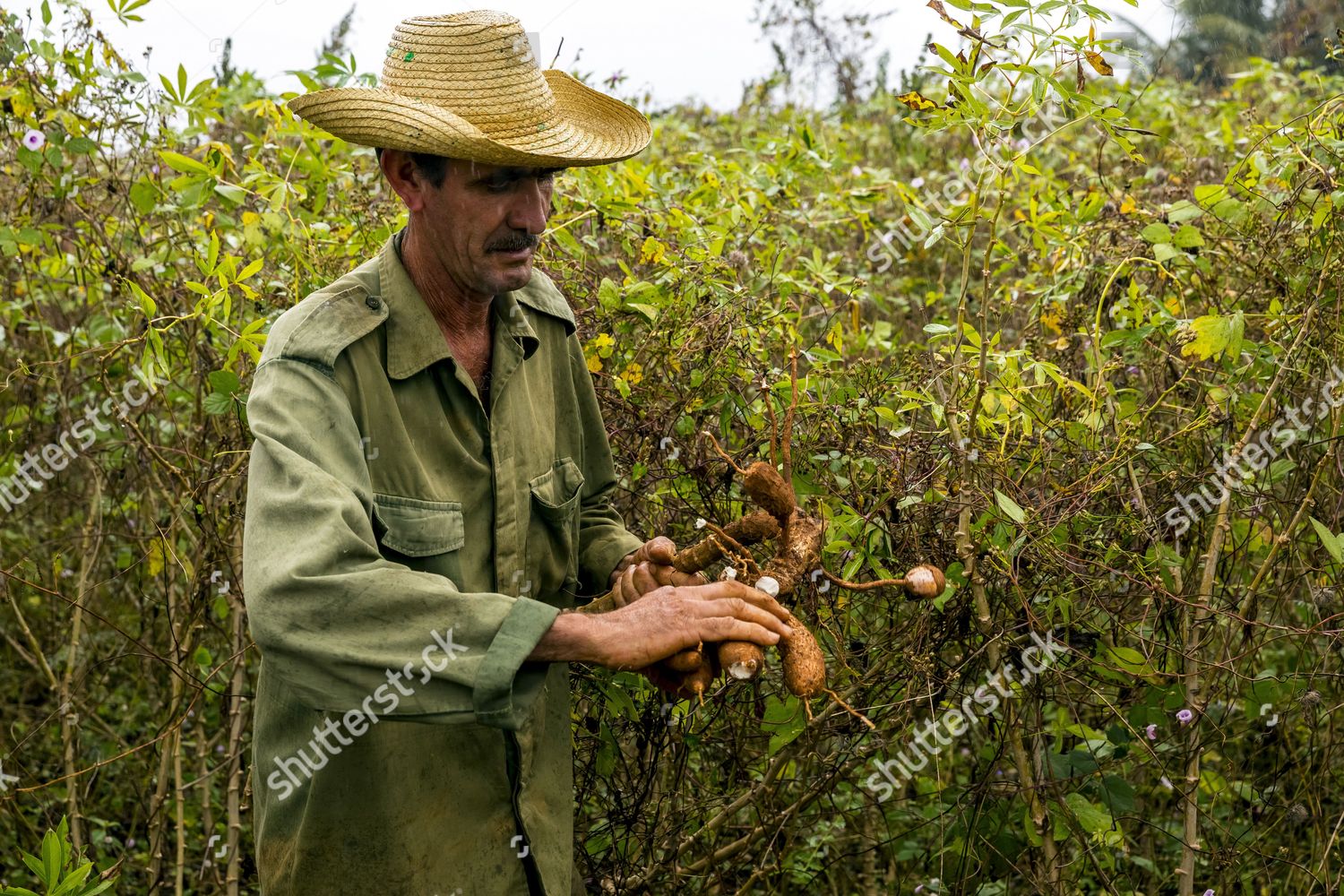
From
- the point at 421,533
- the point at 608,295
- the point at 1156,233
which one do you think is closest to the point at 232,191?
the point at 608,295

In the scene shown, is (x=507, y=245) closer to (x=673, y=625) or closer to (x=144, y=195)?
(x=673, y=625)

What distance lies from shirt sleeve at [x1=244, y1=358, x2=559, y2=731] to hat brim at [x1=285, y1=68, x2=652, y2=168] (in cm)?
59

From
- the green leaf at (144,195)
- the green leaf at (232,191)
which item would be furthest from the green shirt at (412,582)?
the green leaf at (144,195)

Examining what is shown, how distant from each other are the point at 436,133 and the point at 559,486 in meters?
0.70

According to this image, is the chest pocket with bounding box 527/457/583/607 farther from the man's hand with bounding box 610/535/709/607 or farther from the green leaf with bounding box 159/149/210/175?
the green leaf with bounding box 159/149/210/175

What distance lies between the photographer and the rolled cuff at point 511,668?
1635 mm

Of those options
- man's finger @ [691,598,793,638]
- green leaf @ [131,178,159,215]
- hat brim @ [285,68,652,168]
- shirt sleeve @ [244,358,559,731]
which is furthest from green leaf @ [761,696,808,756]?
green leaf @ [131,178,159,215]

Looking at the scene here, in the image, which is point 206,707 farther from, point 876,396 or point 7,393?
point 876,396

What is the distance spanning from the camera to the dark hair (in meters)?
2.04

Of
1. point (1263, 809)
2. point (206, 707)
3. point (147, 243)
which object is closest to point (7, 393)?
point (147, 243)

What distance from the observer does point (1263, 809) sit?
9.38 ft

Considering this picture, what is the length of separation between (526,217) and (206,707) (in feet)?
9.20

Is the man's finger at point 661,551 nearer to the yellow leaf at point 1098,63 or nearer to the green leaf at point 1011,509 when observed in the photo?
the green leaf at point 1011,509

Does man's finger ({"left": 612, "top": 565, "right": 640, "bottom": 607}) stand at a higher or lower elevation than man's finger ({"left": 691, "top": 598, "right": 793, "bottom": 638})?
lower
